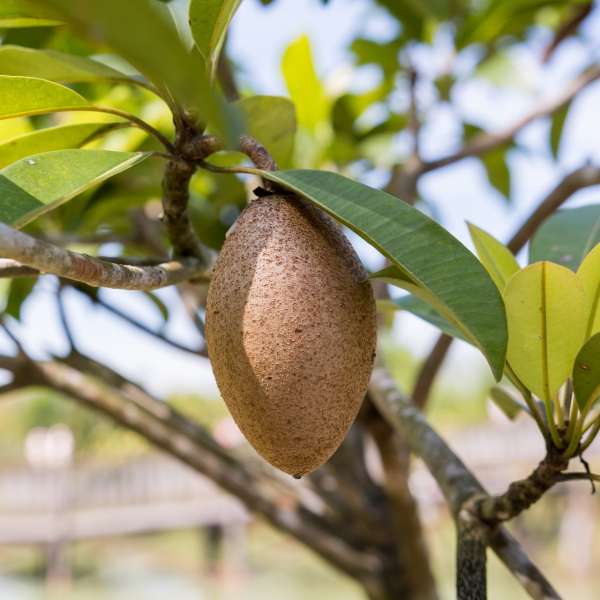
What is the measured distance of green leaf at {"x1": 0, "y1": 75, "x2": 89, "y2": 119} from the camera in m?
0.48

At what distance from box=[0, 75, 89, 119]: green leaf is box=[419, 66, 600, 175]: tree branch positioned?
77 centimetres

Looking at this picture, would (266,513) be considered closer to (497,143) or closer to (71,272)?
(497,143)

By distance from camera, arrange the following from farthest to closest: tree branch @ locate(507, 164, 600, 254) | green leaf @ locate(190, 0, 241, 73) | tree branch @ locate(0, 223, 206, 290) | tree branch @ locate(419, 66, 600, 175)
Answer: tree branch @ locate(419, 66, 600, 175), tree branch @ locate(507, 164, 600, 254), green leaf @ locate(190, 0, 241, 73), tree branch @ locate(0, 223, 206, 290)

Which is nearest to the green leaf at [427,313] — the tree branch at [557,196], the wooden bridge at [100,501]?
the tree branch at [557,196]

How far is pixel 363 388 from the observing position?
0.46 meters

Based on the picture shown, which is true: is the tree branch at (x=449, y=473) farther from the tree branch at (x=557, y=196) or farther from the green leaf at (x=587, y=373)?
the tree branch at (x=557, y=196)

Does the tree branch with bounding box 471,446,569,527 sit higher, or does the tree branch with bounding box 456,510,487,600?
the tree branch with bounding box 471,446,569,527

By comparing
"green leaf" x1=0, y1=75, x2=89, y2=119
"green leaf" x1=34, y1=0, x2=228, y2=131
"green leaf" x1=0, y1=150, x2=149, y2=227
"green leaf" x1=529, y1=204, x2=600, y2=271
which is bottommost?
"green leaf" x1=34, y1=0, x2=228, y2=131

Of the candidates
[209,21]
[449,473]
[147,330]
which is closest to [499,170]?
[147,330]

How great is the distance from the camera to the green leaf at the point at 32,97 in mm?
484

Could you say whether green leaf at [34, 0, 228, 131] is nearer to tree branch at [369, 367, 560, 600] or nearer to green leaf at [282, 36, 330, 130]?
tree branch at [369, 367, 560, 600]

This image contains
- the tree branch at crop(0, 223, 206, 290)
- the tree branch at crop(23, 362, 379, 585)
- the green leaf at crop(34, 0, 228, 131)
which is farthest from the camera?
the tree branch at crop(23, 362, 379, 585)

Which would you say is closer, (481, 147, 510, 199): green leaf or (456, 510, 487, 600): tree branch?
(456, 510, 487, 600): tree branch

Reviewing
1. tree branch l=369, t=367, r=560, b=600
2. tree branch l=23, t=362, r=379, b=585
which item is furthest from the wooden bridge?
tree branch l=369, t=367, r=560, b=600
